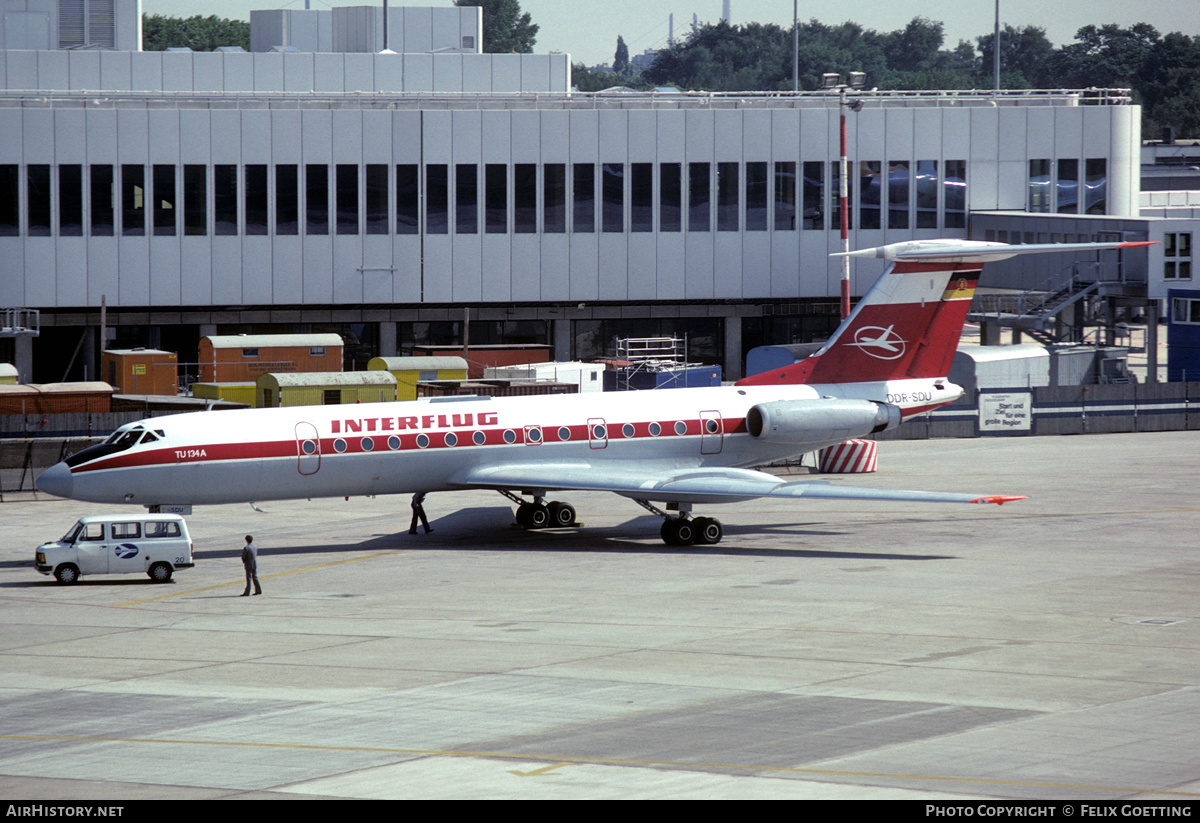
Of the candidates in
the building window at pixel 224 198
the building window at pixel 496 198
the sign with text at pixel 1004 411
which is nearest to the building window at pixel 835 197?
the sign with text at pixel 1004 411

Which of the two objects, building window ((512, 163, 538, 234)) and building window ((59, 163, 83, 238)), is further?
building window ((512, 163, 538, 234))

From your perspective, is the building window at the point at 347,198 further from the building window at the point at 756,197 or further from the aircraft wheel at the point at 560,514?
the aircraft wheel at the point at 560,514

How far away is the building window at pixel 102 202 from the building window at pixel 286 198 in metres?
7.11

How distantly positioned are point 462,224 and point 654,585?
39448 mm

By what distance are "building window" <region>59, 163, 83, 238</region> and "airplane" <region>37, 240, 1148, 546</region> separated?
30466 mm

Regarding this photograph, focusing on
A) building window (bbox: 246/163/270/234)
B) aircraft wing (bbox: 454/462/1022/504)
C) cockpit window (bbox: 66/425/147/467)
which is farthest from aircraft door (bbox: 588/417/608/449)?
building window (bbox: 246/163/270/234)

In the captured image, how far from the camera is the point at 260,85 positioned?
2995 inches

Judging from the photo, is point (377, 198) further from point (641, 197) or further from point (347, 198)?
point (641, 197)

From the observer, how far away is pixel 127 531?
104 feet

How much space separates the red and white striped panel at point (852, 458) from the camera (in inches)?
1863

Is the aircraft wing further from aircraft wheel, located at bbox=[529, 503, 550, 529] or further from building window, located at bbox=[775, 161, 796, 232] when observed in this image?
building window, located at bbox=[775, 161, 796, 232]

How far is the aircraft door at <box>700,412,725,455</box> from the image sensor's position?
37156mm

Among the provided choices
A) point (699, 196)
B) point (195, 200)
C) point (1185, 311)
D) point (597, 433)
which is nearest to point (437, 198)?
point (195, 200)

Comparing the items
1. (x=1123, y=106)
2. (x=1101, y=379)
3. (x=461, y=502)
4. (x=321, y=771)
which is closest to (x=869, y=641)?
(x=321, y=771)
